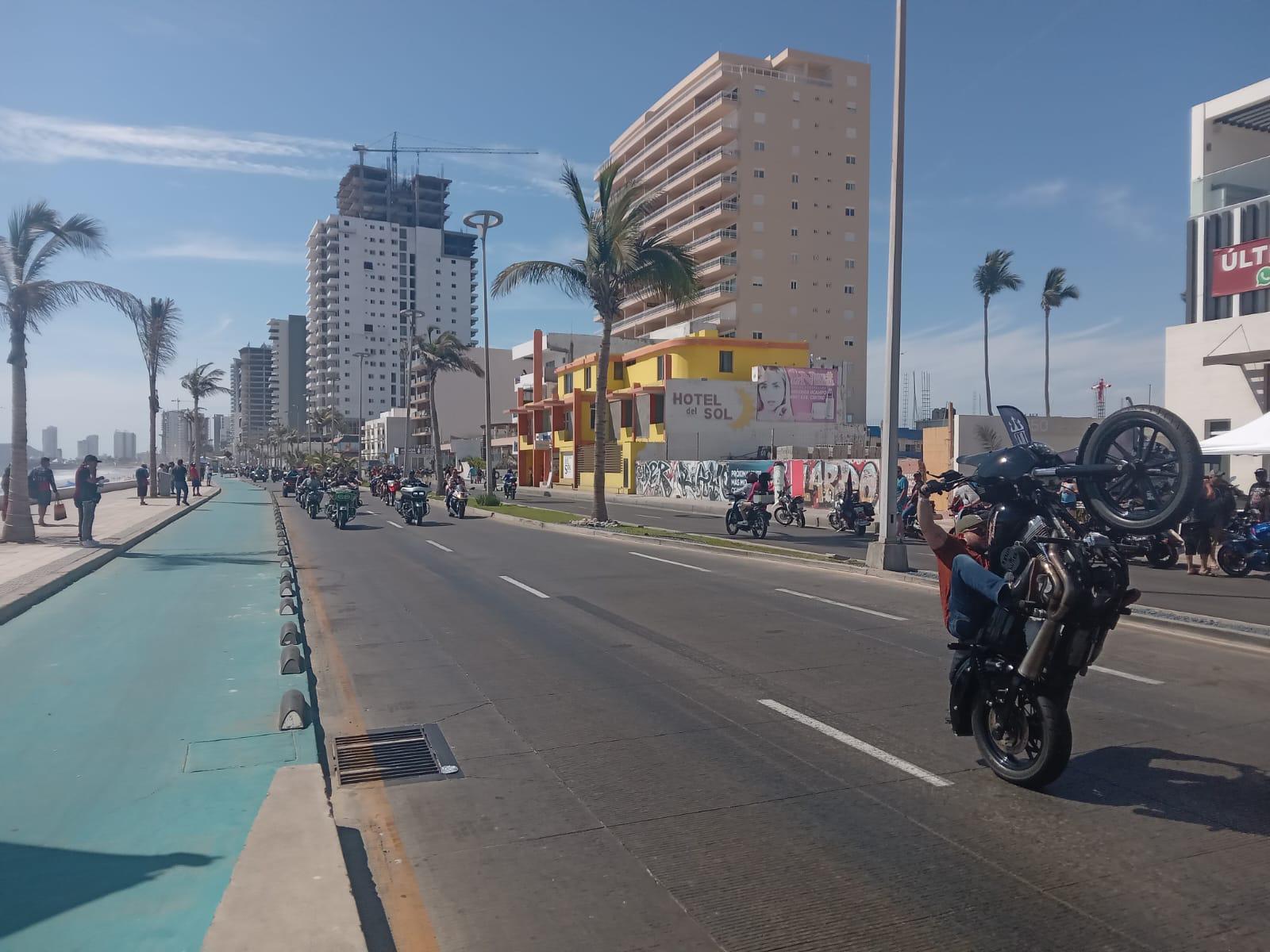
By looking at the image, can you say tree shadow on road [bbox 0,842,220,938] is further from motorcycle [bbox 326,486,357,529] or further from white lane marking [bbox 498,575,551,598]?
motorcycle [bbox 326,486,357,529]

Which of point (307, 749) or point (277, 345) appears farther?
point (277, 345)

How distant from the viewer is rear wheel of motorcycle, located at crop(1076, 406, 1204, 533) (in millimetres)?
5848

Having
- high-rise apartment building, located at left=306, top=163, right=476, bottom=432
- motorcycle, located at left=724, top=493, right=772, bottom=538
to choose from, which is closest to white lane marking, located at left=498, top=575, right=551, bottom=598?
motorcycle, located at left=724, top=493, right=772, bottom=538

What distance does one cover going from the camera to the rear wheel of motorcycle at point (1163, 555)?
17594 millimetres

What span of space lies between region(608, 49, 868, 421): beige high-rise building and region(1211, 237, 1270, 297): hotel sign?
4578 cm

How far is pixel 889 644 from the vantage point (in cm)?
995

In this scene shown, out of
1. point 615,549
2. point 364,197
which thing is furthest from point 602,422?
point 364,197

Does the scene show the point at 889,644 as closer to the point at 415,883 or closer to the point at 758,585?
the point at 758,585

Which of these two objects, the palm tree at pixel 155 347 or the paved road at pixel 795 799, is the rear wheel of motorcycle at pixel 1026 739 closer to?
the paved road at pixel 795 799

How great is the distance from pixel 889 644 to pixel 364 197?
597 feet

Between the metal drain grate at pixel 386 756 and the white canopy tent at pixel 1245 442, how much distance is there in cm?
1303

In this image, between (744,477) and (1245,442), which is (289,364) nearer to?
(744,477)

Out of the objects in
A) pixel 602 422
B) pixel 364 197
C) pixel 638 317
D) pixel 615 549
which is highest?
pixel 364 197

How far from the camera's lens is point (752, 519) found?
2488 centimetres
